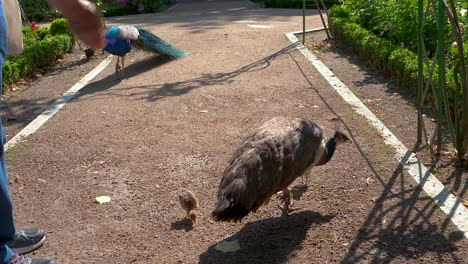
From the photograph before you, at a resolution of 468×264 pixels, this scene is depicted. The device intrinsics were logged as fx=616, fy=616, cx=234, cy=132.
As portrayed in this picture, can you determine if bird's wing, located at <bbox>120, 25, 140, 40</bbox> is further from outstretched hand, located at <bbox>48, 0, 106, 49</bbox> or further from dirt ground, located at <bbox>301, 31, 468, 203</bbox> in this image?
outstretched hand, located at <bbox>48, 0, 106, 49</bbox>

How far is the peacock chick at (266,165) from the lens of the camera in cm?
357

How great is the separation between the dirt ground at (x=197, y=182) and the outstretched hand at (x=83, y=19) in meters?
1.62

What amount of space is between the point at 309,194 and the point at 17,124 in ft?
12.5

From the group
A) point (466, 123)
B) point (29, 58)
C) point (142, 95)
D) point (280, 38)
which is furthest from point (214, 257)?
point (280, 38)

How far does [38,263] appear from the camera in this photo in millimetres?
3439

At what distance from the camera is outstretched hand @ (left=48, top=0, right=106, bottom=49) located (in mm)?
2613

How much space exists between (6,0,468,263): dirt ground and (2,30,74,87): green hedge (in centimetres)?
42

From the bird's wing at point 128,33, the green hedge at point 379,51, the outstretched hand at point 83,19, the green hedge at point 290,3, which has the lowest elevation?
the green hedge at point 290,3

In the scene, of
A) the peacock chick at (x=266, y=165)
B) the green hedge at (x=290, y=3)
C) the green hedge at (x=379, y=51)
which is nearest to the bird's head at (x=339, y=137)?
the peacock chick at (x=266, y=165)

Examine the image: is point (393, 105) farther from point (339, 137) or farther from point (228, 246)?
point (228, 246)

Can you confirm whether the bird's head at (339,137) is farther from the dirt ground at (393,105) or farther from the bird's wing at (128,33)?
the bird's wing at (128,33)

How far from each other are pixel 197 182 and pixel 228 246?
3.69 feet

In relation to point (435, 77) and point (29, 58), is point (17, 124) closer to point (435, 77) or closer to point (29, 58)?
point (29, 58)

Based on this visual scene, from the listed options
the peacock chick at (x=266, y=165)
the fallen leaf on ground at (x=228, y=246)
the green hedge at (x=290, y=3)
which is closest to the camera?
the peacock chick at (x=266, y=165)
